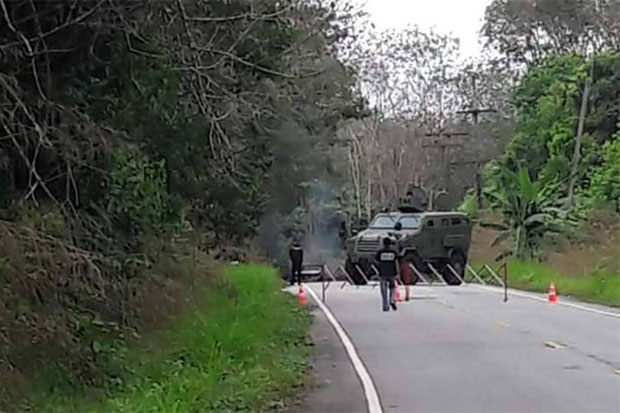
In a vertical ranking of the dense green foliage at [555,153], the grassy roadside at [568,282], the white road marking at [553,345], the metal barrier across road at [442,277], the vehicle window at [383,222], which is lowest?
the metal barrier across road at [442,277]

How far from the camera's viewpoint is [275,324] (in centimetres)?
2258

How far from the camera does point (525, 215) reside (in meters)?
48.2

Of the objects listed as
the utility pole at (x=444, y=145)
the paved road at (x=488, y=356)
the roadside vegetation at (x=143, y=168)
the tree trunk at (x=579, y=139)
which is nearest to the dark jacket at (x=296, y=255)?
the roadside vegetation at (x=143, y=168)

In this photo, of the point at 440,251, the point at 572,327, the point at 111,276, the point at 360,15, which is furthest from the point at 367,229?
the point at 111,276

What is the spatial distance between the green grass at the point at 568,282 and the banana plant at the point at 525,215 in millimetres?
1058

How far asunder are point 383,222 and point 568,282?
10.0 m

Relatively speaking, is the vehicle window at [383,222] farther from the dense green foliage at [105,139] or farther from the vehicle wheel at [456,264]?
the dense green foliage at [105,139]

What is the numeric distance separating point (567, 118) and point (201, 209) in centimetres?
3222

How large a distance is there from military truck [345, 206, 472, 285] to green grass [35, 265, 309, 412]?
73.7 ft

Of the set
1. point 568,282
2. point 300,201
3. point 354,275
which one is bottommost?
point 354,275

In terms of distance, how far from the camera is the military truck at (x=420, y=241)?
46500 mm

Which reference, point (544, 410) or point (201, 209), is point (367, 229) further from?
point (544, 410)

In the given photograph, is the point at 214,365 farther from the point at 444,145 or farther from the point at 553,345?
the point at 444,145

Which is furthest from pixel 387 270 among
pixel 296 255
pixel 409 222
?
pixel 409 222
